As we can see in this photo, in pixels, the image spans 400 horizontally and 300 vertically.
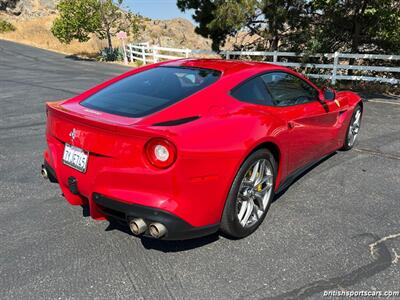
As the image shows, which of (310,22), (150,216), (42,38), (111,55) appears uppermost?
(310,22)

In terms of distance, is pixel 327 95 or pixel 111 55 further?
pixel 111 55

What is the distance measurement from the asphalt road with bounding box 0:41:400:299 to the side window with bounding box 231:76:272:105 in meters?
1.11

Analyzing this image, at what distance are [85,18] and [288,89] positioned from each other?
25.6m

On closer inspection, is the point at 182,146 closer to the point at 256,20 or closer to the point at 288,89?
the point at 288,89

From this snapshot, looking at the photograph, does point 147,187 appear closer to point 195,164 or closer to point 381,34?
point 195,164

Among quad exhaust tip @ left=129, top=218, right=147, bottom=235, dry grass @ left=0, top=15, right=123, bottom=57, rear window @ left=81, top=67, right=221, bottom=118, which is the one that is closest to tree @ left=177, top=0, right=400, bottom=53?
rear window @ left=81, top=67, right=221, bottom=118

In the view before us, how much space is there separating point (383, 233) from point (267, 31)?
1274cm

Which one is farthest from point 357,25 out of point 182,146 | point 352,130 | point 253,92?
point 182,146

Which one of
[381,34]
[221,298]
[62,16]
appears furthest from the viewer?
[62,16]

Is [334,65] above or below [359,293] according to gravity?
above

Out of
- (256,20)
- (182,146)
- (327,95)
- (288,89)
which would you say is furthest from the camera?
(256,20)

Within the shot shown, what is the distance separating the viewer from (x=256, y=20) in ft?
49.1

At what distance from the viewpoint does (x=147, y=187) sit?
2531 mm

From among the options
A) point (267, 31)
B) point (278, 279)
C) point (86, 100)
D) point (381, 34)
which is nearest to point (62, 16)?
point (267, 31)
